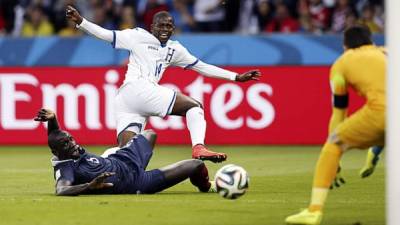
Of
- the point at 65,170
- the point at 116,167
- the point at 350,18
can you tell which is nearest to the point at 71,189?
the point at 65,170

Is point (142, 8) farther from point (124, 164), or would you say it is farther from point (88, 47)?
point (124, 164)

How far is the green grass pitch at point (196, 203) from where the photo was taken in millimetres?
9734

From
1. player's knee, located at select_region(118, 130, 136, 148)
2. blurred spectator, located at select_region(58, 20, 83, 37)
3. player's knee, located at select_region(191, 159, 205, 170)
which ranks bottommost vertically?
player's knee, located at select_region(118, 130, 136, 148)

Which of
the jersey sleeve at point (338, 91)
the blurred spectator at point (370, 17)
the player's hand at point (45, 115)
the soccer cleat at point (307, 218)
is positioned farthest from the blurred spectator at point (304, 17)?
the soccer cleat at point (307, 218)

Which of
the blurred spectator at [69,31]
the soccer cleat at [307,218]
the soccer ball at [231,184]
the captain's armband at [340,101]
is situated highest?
the captain's armband at [340,101]

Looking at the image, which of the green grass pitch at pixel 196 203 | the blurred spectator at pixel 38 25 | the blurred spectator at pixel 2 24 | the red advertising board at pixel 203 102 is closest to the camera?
the green grass pitch at pixel 196 203

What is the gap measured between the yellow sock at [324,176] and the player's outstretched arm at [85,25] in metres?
4.51

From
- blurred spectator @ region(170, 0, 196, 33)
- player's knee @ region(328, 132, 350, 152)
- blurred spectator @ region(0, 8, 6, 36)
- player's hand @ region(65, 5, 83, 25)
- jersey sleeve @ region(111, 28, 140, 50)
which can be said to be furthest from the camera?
blurred spectator @ region(0, 8, 6, 36)

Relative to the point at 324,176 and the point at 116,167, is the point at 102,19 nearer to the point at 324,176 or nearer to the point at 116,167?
the point at 116,167

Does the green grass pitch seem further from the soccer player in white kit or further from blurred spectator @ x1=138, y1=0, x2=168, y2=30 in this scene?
blurred spectator @ x1=138, y1=0, x2=168, y2=30

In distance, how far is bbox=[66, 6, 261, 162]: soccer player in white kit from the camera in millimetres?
13742

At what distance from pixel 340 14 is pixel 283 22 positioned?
1.14 metres

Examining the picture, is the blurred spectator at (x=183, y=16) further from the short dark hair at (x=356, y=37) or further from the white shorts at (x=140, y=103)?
the short dark hair at (x=356, y=37)

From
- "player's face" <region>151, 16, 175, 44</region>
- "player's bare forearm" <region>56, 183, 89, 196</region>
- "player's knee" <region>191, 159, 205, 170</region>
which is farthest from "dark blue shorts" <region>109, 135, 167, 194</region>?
"player's face" <region>151, 16, 175, 44</region>
